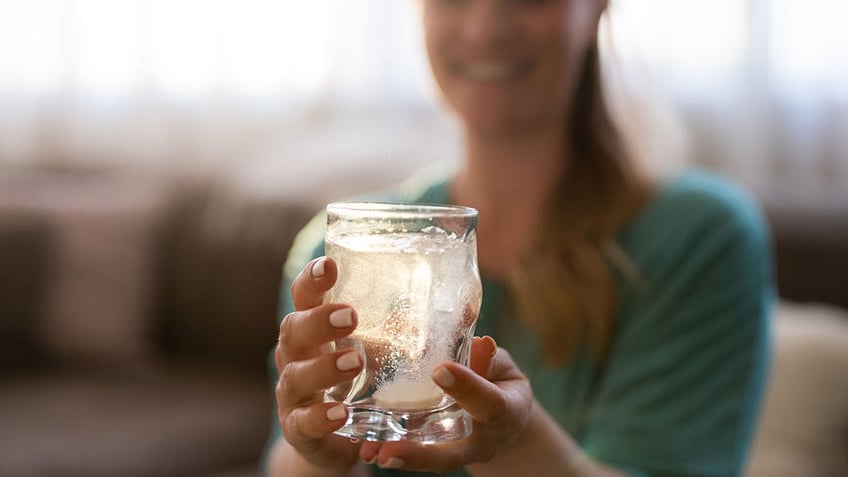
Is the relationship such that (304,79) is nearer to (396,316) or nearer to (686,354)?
(686,354)

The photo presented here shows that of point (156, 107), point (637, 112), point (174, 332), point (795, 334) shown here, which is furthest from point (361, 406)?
point (156, 107)

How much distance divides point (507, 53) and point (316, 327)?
0.21m

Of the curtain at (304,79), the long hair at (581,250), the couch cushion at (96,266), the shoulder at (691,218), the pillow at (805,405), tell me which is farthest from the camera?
the curtain at (304,79)

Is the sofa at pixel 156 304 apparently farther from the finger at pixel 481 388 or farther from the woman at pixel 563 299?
the finger at pixel 481 388

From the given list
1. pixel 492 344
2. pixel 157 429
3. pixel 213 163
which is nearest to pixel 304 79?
pixel 213 163

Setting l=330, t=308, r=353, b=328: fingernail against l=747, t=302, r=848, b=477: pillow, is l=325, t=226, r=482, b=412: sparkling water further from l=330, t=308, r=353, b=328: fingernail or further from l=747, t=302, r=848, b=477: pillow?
l=747, t=302, r=848, b=477: pillow

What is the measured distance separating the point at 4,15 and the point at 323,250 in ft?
6.43

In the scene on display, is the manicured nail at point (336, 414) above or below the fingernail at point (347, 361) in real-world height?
below

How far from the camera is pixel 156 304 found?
1.42 m

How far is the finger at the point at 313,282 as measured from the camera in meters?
0.34

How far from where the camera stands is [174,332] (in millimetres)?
1358

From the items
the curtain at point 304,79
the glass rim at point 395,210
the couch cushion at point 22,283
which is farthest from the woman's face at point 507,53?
the couch cushion at point 22,283

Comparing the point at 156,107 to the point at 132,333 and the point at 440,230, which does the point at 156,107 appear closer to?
the point at 132,333

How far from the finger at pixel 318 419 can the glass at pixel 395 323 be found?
15mm
